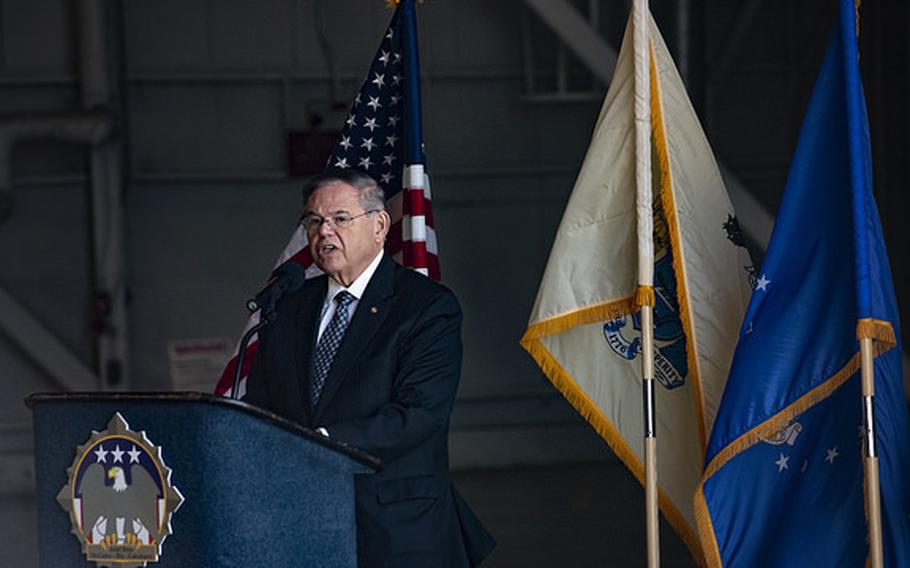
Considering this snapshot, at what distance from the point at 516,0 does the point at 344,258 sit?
5.61 meters

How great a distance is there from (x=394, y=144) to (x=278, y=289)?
154cm

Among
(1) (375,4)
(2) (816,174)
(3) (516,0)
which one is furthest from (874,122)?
(2) (816,174)

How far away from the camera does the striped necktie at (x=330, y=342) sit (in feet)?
9.37

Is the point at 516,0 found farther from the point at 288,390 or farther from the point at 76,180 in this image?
the point at 288,390

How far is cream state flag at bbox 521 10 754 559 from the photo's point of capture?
3555mm

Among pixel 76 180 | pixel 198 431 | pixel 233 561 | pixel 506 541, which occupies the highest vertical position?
pixel 76 180

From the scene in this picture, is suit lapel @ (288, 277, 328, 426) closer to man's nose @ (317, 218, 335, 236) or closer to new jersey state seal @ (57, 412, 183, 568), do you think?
man's nose @ (317, 218, 335, 236)

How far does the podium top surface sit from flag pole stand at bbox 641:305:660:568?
1.08 m

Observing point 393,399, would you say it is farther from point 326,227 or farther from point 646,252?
point 646,252

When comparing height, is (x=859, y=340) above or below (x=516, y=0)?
below

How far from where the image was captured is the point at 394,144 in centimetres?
418

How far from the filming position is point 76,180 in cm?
794

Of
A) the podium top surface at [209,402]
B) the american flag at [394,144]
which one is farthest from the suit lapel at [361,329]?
the american flag at [394,144]

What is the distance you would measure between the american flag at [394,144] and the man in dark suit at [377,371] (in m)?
1.09
